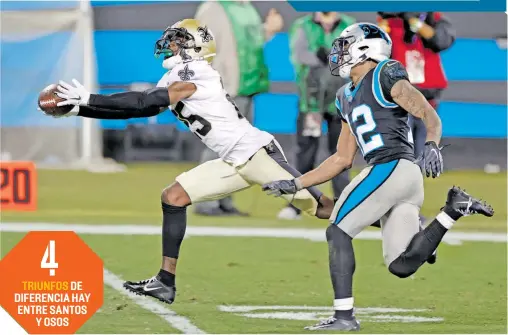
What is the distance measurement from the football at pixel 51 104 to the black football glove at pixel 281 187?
3.91 ft

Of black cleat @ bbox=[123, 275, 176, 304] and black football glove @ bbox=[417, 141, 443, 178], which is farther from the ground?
black football glove @ bbox=[417, 141, 443, 178]

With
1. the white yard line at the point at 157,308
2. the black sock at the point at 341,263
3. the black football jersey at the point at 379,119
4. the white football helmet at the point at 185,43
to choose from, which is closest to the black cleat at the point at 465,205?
the black football jersey at the point at 379,119

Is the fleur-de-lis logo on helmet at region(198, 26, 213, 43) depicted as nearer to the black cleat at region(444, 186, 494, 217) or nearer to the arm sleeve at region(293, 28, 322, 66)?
the black cleat at region(444, 186, 494, 217)

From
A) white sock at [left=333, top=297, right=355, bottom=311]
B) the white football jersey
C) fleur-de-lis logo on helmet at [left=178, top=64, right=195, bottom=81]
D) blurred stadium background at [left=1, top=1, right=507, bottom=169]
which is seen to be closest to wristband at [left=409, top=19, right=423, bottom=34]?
the white football jersey

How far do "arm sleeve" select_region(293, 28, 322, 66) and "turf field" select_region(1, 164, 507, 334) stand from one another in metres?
1.43

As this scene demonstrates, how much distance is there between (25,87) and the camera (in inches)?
695

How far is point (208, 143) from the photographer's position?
8.73m

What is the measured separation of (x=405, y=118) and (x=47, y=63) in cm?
1062

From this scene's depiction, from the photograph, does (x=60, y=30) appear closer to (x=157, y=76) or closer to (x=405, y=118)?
(x=157, y=76)

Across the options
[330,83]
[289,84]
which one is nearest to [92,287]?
[330,83]

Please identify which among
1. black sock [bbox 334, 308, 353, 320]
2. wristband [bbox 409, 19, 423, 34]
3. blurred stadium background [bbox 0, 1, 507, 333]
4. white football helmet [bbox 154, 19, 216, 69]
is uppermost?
white football helmet [bbox 154, 19, 216, 69]

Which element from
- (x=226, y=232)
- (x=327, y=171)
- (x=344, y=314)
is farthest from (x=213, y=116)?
(x=226, y=232)

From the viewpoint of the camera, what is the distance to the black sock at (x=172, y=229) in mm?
8523

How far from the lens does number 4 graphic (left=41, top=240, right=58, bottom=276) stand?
845 centimetres
